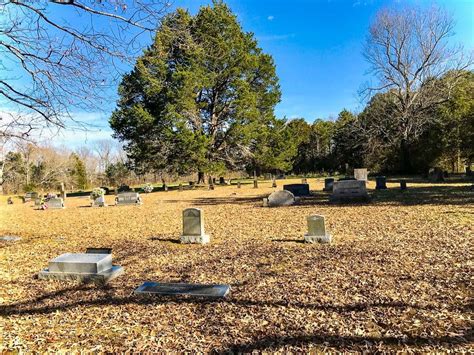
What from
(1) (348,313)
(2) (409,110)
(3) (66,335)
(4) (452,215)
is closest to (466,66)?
(2) (409,110)

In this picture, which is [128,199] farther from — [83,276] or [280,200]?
[83,276]

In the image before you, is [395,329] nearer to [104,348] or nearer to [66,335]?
[104,348]

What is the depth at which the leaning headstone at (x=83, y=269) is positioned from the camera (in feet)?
18.4

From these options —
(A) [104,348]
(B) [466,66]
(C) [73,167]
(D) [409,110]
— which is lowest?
(A) [104,348]

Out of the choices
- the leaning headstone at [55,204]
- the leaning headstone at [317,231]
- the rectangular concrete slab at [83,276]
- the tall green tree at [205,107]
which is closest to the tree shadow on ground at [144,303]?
the rectangular concrete slab at [83,276]

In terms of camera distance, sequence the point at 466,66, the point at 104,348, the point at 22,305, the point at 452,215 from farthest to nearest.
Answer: the point at 466,66, the point at 452,215, the point at 22,305, the point at 104,348

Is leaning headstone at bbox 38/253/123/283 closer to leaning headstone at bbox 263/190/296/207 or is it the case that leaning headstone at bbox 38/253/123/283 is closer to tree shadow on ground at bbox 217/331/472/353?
tree shadow on ground at bbox 217/331/472/353

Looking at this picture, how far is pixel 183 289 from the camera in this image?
193 inches

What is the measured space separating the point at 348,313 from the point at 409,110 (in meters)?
36.0

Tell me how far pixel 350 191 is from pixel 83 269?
477 inches

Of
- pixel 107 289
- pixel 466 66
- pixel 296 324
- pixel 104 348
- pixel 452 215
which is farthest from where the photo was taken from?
pixel 466 66

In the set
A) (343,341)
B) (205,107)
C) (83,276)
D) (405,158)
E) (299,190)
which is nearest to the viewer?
(343,341)

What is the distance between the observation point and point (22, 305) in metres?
4.71

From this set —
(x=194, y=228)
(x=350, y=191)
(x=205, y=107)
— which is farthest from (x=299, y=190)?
(x=205, y=107)
